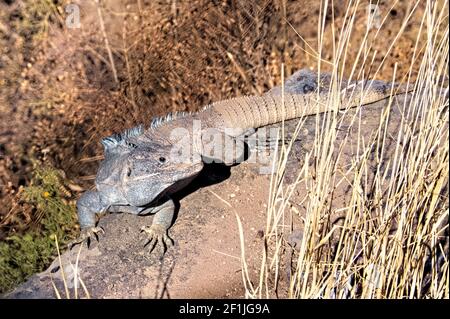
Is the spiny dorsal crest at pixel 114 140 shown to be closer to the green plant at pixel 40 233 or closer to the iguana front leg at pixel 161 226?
the iguana front leg at pixel 161 226

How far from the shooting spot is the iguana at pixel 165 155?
4.37 meters

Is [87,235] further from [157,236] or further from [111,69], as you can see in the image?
[111,69]

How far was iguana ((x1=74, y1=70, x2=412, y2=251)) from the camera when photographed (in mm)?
4371

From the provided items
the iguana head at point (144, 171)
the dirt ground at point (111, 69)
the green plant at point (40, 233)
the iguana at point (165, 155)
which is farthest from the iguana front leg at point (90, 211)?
the dirt ground at point (111, 69)

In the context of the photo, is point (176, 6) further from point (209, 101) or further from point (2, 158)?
point (2, 158)

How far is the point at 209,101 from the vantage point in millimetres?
6840

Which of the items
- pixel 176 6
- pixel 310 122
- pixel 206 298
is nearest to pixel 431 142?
pixel 206 298

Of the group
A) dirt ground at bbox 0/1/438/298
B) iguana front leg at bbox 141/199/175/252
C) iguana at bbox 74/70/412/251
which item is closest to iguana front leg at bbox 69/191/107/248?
iguana at bbox 74/70/412/251

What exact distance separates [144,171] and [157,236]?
0.53m

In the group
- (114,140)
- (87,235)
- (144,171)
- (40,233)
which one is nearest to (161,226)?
(144,171)

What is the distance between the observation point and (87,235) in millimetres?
4566

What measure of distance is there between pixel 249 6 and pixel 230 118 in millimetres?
2153

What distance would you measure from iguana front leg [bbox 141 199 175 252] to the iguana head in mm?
135

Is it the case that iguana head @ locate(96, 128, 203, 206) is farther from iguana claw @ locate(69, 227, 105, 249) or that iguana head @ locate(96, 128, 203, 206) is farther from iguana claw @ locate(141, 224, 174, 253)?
iguana claw @ locate(69, 227, 105, 249)
